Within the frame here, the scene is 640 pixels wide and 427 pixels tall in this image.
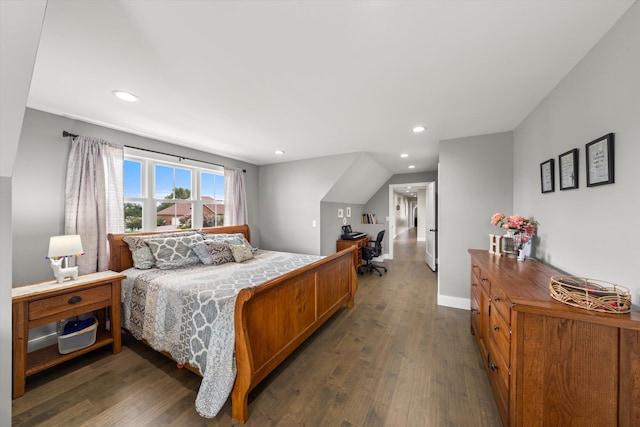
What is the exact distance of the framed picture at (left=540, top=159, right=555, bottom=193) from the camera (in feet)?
6.51

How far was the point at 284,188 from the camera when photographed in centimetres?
476

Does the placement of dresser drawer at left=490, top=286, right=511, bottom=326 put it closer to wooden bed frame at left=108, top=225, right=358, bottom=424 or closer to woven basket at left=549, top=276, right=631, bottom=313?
woven basket at left=549, top=276, right=631, bottom=313

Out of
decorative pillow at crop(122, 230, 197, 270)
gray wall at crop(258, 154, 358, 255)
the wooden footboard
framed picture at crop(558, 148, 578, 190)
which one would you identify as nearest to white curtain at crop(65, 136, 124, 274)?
decorative pillow at crop(122, 230, 197, 270)

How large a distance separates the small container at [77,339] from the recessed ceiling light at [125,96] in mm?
2176

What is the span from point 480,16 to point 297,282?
229 cm

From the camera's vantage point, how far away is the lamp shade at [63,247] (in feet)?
6.72

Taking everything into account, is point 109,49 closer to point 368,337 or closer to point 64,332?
point 64,332

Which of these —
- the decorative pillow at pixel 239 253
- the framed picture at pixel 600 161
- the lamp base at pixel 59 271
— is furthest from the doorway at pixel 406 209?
the lamp base at pixel 59 271

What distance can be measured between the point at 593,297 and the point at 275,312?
194 cm

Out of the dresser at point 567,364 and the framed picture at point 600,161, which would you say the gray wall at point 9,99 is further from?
the framed picture at point 600,161

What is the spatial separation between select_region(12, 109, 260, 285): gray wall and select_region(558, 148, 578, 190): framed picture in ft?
15.4

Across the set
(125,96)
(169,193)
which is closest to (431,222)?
(169,193)

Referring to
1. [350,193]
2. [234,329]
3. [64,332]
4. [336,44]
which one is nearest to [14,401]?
[64,332]

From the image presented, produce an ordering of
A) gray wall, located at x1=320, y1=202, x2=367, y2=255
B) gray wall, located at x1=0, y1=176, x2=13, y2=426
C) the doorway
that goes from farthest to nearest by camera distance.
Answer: the doorway
gray wall, located at x1=320, y1=202, x2=367, y2=255
gray wall, located at x1=0, y1=176, x2=13, y2=426
